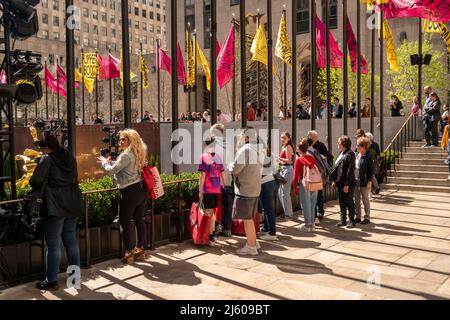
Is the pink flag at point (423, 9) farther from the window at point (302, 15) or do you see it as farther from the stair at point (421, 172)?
the window at point (302, 15)

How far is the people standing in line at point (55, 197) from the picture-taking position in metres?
6.38

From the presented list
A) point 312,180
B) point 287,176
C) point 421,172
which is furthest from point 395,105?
point 312,180

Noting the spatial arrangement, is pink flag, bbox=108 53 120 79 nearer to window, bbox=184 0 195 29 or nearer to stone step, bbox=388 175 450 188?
stone step, bbox=388 175 450 188

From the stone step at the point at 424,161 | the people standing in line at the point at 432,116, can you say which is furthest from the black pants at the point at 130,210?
the people standing in line at the point at 432,116

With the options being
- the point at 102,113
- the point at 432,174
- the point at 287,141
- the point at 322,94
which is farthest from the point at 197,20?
the point at 287,141

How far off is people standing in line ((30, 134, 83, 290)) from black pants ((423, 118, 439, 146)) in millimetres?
16306

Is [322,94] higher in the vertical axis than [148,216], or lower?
higher

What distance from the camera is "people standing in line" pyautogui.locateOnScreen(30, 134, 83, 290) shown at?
20.9ft

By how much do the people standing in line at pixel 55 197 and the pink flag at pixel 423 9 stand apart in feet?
40.5

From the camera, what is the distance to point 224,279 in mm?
6988

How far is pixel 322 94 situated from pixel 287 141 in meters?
29.8

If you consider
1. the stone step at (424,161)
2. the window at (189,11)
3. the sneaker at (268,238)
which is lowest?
the sneaker at (268,238)

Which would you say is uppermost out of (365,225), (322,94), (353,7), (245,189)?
(353,7)
